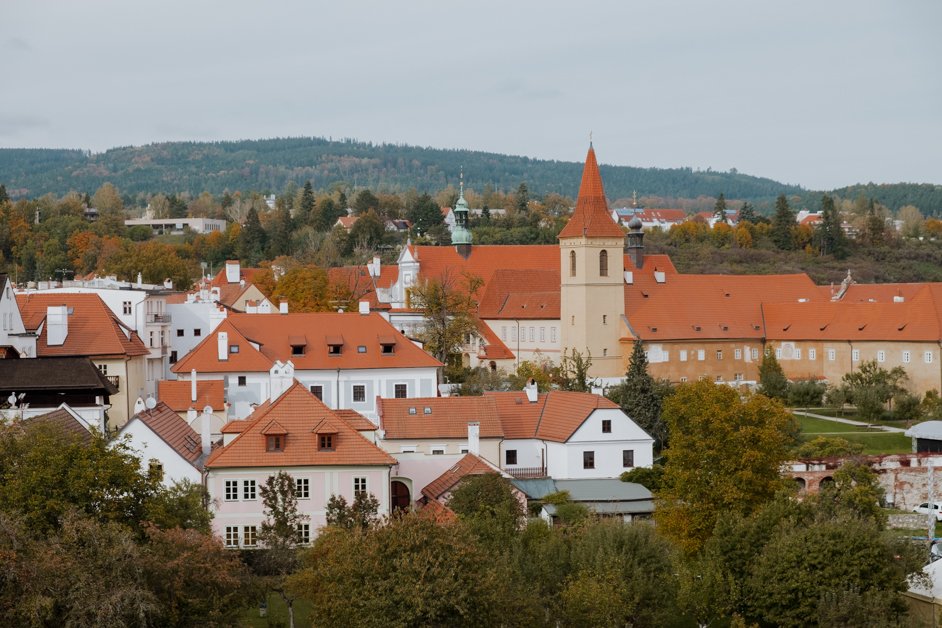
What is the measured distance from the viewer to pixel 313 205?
149125mm

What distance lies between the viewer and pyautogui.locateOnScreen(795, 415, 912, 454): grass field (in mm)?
56250

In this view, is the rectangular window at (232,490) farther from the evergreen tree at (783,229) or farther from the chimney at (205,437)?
the evergreen tree at (783,229)

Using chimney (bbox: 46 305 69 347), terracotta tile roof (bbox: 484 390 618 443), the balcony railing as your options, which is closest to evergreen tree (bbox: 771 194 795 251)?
terracotta tile roof (bbox: 484 390 618 443)

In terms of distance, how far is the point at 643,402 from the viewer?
5594cm

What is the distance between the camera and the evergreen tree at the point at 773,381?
2662 inches

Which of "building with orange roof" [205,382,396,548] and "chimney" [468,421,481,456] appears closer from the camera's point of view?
"building with orange roof" [205,382,396,548]

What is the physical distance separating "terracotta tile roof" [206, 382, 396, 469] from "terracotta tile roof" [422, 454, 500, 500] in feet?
9.49

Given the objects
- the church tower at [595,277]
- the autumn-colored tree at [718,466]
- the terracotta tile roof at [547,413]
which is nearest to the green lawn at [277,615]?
the autumn-colored tree at [718,466]

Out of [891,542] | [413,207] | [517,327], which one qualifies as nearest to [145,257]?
[517,327]

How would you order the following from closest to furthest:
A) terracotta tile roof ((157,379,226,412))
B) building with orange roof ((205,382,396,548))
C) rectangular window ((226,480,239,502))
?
building with orange roof ((205,382,396,548)) < rectangular window ((226,480,239,502)) < terracotta tile roof ((157,379,226,412))

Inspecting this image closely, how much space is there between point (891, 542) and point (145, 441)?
1933 cm

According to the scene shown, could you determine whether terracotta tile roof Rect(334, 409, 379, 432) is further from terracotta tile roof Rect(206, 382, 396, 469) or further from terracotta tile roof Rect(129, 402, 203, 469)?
terracotta tile roof Rect(129, 402, 203, 469)

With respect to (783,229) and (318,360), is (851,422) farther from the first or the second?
(783,229)

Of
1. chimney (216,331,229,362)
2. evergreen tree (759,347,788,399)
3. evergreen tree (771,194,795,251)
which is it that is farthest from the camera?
evergreen tree (771,194,795,251)
